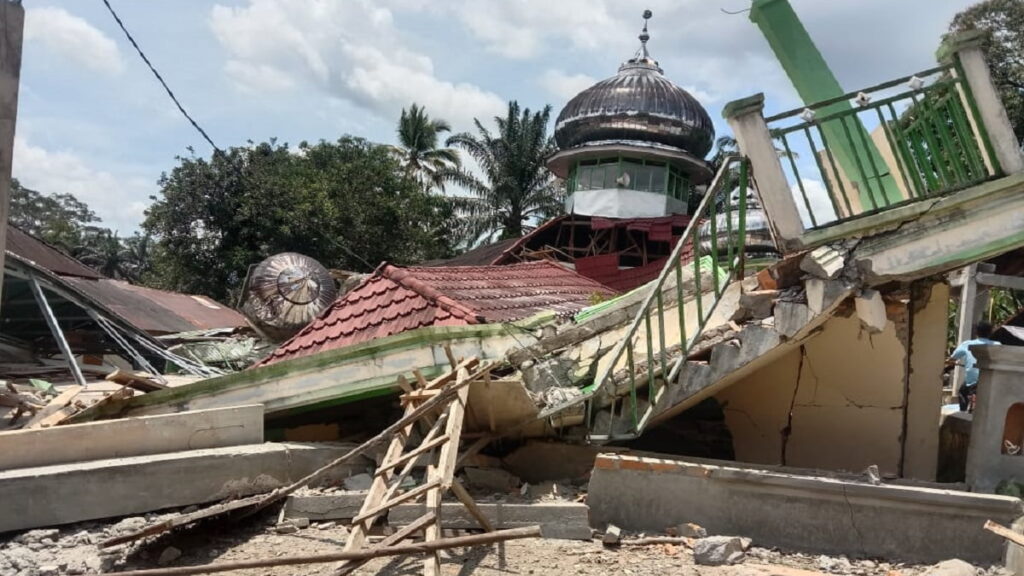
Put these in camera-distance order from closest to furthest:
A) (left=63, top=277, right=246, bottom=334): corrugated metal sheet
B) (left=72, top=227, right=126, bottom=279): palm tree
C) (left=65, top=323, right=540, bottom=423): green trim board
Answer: (left=65, top=323, right=540, bottom=423): green trim board → (left=63, top=277, right=246, bottom=334): corrugated metal sheet → (left=72, top=227, right=126, bottom=279): palm tree

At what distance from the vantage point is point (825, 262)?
17.7 feet

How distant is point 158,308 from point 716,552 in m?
18.6

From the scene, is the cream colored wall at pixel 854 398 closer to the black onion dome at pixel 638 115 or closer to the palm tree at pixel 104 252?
the black onion dome at pixel 638 115

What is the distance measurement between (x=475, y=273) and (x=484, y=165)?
20.8m

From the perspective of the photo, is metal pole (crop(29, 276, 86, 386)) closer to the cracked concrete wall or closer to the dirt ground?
the dirt ground

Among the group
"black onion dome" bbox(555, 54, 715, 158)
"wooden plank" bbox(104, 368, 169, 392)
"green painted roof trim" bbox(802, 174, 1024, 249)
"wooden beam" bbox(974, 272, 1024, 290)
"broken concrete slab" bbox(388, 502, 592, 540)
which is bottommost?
"broken concrete slab" bbox(388, 502, 592, 540)

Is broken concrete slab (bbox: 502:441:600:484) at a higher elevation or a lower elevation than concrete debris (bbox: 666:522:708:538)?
higher

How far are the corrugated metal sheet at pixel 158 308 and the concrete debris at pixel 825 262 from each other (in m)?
14.4

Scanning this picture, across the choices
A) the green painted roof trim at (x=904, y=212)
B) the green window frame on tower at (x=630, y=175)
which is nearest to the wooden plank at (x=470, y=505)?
the green painted roof trim at (x=904, y=212)

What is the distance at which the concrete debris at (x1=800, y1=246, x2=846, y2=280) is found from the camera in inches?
212

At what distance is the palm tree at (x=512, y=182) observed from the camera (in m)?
29.2

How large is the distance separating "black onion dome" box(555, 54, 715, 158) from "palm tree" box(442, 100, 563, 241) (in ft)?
32.1

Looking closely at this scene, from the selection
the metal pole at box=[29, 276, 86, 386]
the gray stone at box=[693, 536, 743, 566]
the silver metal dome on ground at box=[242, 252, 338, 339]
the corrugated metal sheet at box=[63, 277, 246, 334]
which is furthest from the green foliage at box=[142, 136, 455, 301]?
the gray stone at box=[693, 536, 743, 566]

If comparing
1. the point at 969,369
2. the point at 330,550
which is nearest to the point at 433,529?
the point at 330,550
